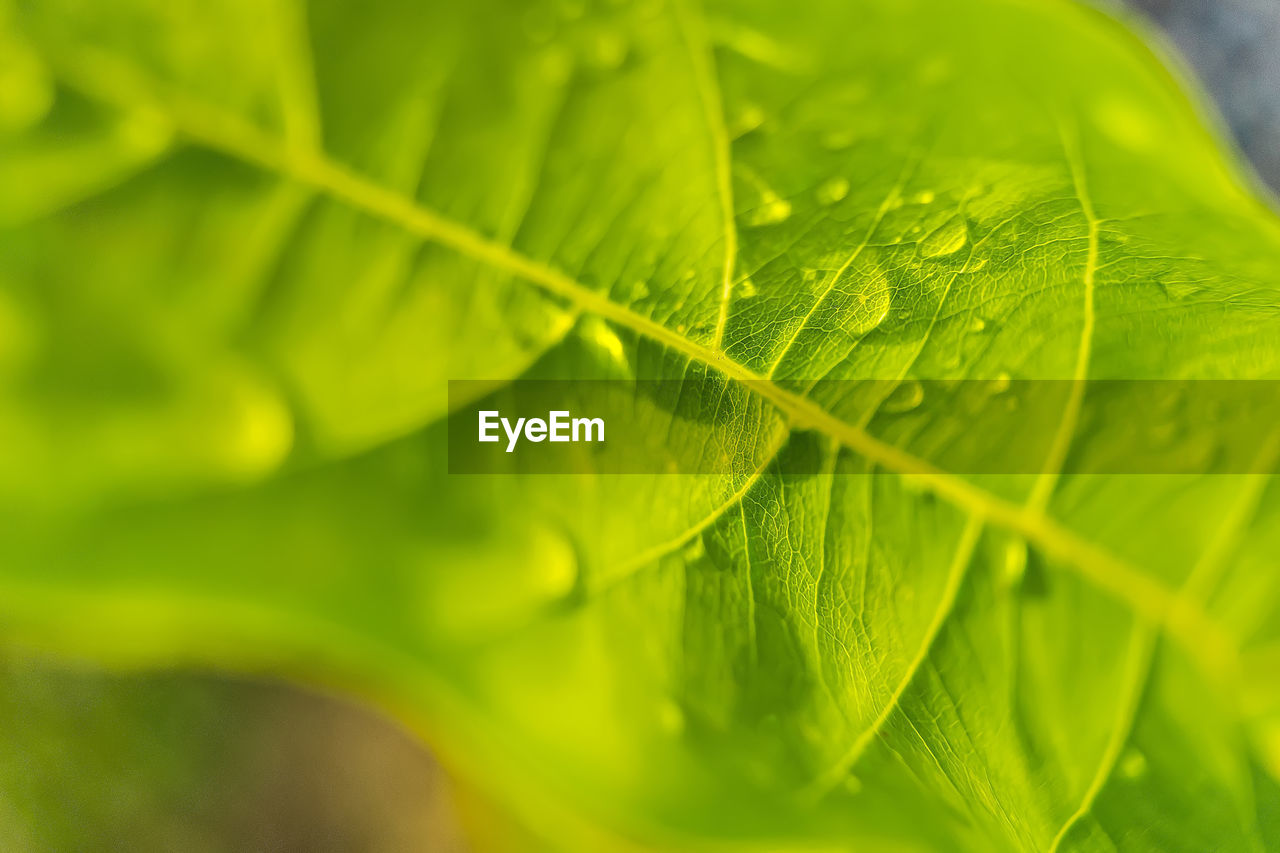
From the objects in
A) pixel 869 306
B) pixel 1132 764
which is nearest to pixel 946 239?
pixel 869 306

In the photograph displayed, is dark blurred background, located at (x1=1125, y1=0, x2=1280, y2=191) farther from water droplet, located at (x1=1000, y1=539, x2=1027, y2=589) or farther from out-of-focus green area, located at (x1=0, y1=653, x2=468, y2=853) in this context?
out-of-focus green area, located at (x1=0, y1=653, x2=468, y2=853)

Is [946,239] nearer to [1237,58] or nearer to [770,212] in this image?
[770,212]

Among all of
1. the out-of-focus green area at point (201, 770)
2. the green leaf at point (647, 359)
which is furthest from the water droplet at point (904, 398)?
the out-of-focus green area at point (201, 770)

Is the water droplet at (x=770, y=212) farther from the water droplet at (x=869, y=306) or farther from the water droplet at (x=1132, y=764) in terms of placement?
the water droplet at (x=1132, y=764)

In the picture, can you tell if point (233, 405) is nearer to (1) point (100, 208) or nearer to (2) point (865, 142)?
(1) point (100, 208)

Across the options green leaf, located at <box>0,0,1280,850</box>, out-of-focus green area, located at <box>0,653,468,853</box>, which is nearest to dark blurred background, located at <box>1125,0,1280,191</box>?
green leaf, located at <box>0,0,1280,850</box>

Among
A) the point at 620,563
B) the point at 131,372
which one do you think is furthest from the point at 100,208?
the point at 620,563

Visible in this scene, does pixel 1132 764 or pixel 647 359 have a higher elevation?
pixel 647 359
